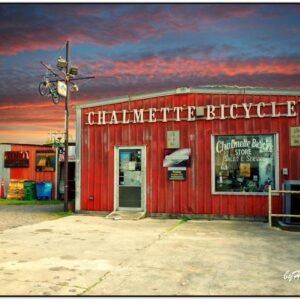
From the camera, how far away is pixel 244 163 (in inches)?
540

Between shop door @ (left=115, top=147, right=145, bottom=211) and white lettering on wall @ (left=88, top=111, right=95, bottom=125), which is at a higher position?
white lettering on wall @ (left=88, top=111, right=95, bottom=125)

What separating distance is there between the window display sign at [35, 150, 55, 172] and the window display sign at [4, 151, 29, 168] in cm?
69

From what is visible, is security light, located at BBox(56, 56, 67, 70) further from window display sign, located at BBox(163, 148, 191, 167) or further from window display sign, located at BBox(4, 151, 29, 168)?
window display sign, located at BBox(4, 151, 29, 168)

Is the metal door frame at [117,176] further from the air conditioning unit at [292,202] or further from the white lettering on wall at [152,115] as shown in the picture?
the air conditioning unit at [292,202]

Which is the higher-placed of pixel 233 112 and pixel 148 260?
pixel 233 112

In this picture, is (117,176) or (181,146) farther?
(117,176)

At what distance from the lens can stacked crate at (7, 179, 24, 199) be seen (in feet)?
79.8

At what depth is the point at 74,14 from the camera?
52.1ft

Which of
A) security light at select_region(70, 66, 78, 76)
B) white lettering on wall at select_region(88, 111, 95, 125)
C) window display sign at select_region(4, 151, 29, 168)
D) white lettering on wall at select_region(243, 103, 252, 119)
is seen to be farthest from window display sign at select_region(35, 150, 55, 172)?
white lettering on wall at select_region(243, 103, 252, 119)

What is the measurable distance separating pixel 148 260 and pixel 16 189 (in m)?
18.4

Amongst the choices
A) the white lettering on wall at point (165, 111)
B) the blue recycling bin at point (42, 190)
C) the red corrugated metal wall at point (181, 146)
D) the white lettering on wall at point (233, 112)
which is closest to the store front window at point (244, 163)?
the red corrugated metal wall at point (181, 146)

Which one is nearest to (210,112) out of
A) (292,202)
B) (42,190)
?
(292,202)

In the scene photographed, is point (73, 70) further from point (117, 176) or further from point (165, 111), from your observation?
point (117, 176)

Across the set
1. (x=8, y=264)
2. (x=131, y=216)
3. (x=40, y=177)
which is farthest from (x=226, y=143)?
(x=40, y=177)
